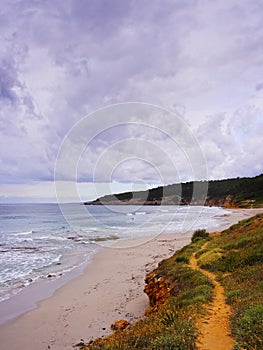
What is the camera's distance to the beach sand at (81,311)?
10.5 m

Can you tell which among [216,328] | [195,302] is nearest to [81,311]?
[195,302]

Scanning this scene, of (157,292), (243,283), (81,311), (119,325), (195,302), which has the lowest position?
(81,311)

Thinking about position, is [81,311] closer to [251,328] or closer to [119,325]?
[119,325]

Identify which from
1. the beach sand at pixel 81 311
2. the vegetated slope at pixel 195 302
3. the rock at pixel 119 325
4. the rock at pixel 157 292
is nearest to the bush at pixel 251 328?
the vegetated slope at pixel 195 302

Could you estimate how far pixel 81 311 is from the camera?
13.0m

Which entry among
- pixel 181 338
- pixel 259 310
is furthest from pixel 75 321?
pixel 259 310

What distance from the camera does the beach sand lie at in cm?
1047

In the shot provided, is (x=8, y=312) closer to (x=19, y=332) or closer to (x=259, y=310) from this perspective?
(x=19, y=332)

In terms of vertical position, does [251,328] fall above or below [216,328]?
above

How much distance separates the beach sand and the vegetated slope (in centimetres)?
127

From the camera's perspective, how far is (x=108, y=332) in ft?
34.6

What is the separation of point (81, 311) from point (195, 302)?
249 inches

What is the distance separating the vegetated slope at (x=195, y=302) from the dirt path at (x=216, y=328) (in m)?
0.15

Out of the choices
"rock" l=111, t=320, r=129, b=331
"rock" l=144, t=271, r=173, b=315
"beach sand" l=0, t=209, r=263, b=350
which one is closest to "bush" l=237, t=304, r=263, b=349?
"rock" l=144, t=271, r=173, b=315
